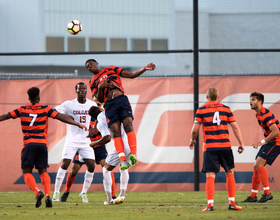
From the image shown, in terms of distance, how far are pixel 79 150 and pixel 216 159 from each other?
3.52m

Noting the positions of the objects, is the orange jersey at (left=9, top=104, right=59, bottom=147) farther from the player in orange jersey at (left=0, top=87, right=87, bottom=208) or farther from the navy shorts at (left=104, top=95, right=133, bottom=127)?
the navy shorts at (left=104, top=95, right=133, bottom=127)

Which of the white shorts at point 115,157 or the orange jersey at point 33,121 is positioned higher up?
the orange jersey at point 33,121

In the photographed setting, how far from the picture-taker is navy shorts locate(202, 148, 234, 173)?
6.42 metres

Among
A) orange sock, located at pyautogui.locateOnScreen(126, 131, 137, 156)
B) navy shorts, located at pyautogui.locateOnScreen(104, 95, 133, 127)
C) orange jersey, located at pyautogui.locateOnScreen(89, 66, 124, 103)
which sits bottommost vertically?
orange sock, located at pyautogui.locateOnScreen(126, 131, 137, 156)

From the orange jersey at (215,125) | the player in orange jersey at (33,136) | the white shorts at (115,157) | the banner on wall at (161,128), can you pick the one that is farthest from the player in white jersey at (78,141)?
the orange jersey at (215,125)

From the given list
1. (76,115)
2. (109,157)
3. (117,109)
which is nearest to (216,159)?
(117,109)

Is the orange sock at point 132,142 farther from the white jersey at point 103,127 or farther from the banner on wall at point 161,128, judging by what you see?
the banner on wall at point 161,128

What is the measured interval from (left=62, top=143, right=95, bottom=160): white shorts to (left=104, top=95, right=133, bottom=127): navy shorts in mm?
1718

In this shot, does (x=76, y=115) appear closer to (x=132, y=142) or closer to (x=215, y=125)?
(x=132, y=142)

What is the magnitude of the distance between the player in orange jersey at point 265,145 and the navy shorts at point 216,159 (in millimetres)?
1614

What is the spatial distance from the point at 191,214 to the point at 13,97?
6.99 meters

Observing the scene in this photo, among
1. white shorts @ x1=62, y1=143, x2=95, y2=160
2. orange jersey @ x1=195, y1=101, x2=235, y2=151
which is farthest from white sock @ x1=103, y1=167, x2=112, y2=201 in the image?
orange jersey @ x1=195, y1=101, x2=235, y2=151

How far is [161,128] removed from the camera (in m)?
11.2

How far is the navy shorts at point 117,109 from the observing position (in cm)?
729
